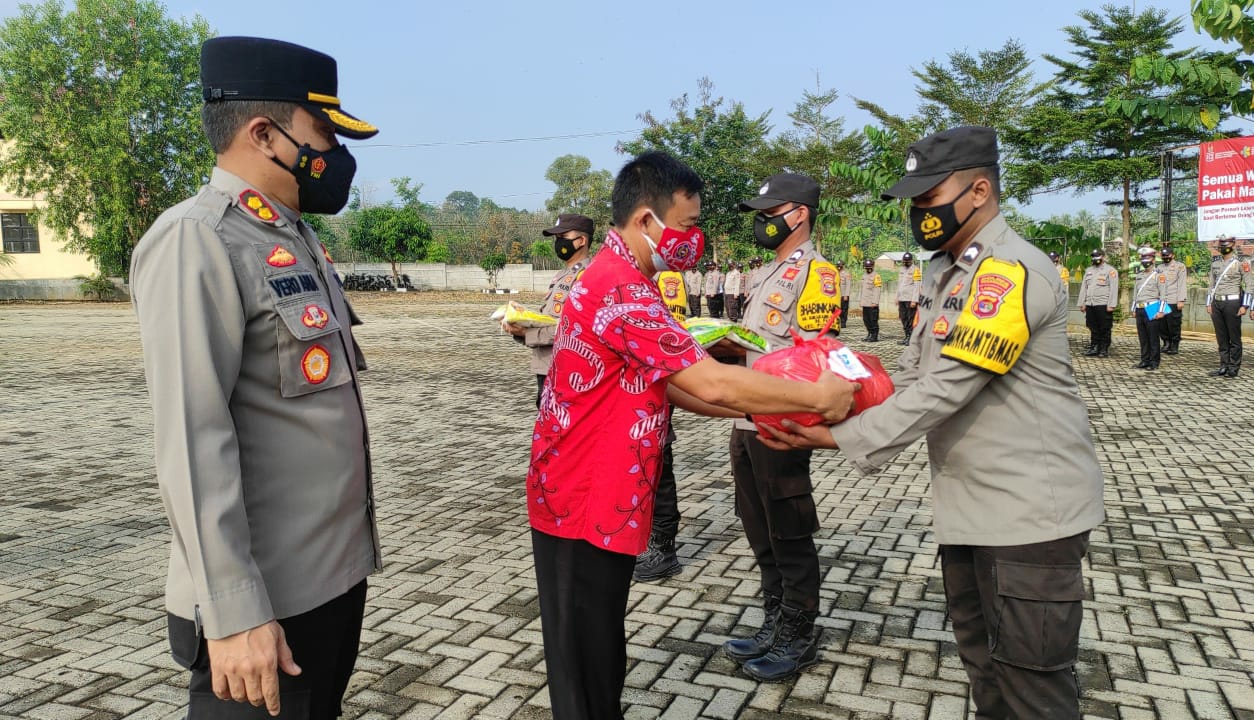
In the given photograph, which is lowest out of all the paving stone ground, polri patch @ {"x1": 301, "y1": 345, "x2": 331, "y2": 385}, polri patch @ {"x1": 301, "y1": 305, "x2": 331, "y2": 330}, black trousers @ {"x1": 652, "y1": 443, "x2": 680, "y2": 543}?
the paving stone ground

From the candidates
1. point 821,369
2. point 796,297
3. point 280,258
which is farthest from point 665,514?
point 280,258

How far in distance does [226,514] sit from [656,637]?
275 cm

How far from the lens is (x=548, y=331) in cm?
501

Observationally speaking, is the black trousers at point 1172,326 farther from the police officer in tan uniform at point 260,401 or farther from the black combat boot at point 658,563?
the police officer in tan uniform at point 260,401

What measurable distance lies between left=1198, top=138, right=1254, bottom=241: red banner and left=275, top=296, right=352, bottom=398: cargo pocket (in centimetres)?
1877

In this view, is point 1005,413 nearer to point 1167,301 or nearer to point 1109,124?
point 1167,301

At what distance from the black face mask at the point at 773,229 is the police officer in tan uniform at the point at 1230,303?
12.6 m

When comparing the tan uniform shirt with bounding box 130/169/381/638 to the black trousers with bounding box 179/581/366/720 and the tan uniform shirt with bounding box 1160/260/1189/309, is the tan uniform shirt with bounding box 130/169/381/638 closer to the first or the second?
the black trousers with bounding box 179/581/366/720

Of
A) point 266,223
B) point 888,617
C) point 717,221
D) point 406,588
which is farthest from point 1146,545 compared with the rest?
point 717,221

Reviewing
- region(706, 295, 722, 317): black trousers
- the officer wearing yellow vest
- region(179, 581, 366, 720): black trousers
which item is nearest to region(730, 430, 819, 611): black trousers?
region(179, 581, 366, 720): black trousers

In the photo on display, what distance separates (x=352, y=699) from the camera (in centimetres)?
343

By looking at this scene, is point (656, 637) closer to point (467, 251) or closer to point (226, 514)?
point (226, 514)

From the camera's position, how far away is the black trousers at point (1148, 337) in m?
14.6

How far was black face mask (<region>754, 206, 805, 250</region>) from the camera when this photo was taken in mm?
4172
